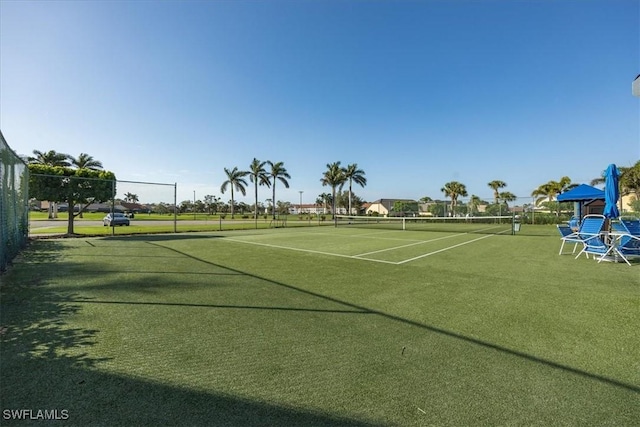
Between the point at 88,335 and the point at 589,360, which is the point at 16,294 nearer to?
the point at 88,335

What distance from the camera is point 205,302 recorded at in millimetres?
4461

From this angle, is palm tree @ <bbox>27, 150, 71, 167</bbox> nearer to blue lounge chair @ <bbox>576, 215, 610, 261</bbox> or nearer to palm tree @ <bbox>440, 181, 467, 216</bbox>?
blue lounge chair @ <bbox>576, 215, 610, 261</bbox>

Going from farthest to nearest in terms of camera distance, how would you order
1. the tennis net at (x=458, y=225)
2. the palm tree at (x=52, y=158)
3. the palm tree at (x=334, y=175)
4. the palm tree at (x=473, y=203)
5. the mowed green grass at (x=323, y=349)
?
the palm tree at (x=334, y=175) < the palm tree at (x=52, y=158) < the palm tree at (x=473, y=203) < the tennis net at (x=458, y=225) < the mowed green grass at (x=323, y=349)

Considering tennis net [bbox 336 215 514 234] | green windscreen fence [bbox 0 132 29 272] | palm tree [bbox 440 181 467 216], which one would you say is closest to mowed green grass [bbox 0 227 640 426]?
green windscreen fence [bbox 0 132 29 272]

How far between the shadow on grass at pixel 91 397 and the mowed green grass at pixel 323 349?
13 millimetres

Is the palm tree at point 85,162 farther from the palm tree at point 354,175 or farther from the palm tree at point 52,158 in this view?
the palm tree at point 354,175

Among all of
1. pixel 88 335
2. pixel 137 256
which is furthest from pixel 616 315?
pixel 137 256

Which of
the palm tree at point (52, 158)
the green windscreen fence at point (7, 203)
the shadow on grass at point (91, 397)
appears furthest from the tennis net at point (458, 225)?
the palm tree at point (52, 158)

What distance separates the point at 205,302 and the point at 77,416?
8.21 ft

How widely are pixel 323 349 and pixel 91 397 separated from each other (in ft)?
6.18

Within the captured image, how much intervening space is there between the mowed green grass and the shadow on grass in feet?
0.04

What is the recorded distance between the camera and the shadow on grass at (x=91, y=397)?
6.37 feet

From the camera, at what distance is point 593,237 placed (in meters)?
8.13

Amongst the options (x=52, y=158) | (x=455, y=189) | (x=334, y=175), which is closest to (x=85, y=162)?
(x=52, y=158)
